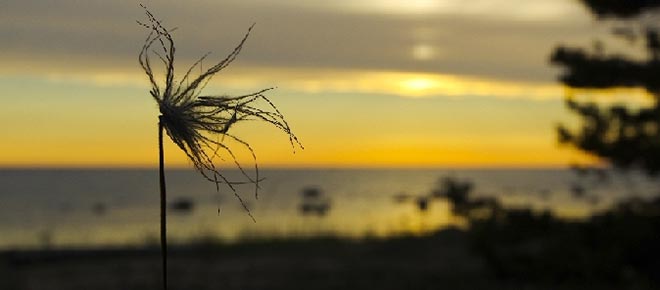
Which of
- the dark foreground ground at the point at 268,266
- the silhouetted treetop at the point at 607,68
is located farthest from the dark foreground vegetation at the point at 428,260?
the silhouetted treetop at the point at 607,68

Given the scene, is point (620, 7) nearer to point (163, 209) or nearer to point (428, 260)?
point (428, 260)

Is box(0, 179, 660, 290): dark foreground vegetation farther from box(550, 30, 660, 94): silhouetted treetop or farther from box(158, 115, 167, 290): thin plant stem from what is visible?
box(158, 115, 167, 290): thin plant stem

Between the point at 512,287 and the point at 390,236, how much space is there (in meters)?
11.4

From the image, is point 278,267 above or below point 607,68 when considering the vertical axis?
below

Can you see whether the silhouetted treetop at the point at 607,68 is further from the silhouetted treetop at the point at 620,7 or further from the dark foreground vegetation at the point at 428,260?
the dark foreground vegetation at the point at 428,260

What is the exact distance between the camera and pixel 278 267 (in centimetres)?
2300

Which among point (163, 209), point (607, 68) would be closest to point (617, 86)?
point (607, 68)

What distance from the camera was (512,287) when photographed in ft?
60.1

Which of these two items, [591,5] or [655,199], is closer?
[591,5]

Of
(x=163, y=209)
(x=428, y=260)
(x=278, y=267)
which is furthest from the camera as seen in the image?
(x=428, y=260)

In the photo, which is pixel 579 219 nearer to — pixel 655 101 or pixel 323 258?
pixel 655 101

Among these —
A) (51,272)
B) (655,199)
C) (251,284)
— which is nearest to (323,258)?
(251,284)

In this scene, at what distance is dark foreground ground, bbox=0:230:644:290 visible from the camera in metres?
20.2

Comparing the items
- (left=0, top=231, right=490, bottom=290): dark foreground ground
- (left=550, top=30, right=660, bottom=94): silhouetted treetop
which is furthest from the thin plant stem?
(left=0, top=231, right=490, bottom=290): dark foreground ground
